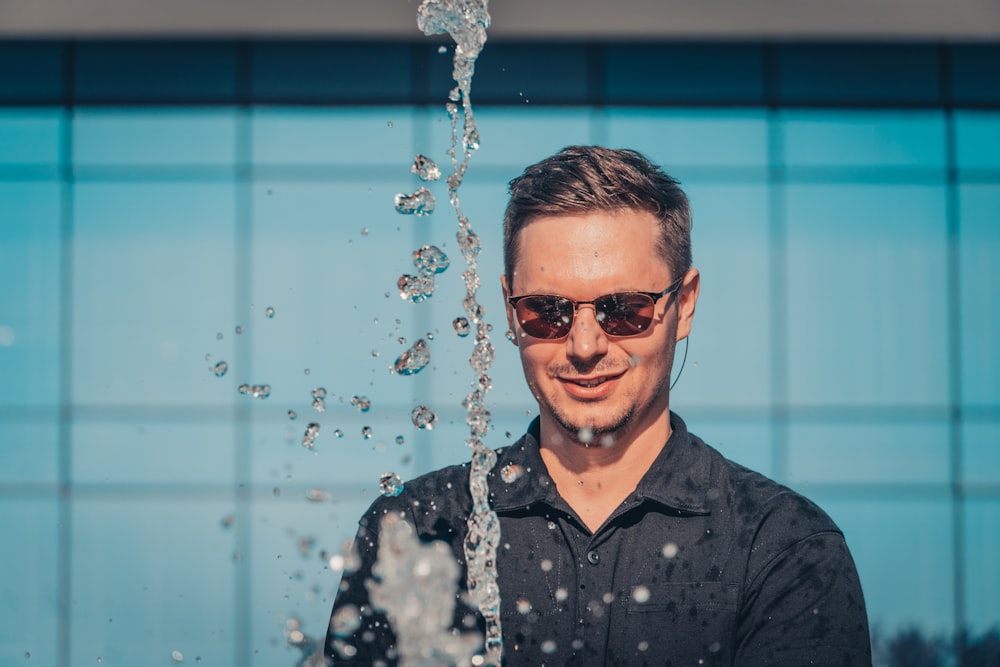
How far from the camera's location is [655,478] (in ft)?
8.62

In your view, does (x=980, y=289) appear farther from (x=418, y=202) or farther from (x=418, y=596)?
(x=418, y=596)

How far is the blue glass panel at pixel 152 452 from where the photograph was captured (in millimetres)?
9195

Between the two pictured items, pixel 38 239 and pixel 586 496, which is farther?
pixel 38 239

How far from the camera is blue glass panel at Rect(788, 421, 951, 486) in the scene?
9.33 metres

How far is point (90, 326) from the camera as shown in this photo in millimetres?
9703

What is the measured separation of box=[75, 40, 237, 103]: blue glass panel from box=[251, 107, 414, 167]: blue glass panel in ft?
1.64

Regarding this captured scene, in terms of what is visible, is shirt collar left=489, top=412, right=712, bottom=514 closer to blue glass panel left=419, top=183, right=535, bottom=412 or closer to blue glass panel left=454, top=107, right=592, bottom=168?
blue glass panel left=419, top=183, right=535, bottom=412

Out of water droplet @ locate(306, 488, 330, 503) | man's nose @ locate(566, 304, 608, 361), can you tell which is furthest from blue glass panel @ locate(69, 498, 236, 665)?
man's nose @ locate(566, 304, 608, 361)

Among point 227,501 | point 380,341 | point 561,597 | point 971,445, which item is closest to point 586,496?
point 561,597

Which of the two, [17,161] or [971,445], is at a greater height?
[17,161]

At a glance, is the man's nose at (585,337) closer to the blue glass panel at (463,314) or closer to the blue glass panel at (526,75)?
the blue glass panel at (463,314)

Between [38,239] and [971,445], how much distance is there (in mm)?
8120

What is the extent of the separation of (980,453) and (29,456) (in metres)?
7.93

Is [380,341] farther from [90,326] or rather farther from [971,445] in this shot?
[971,445]
